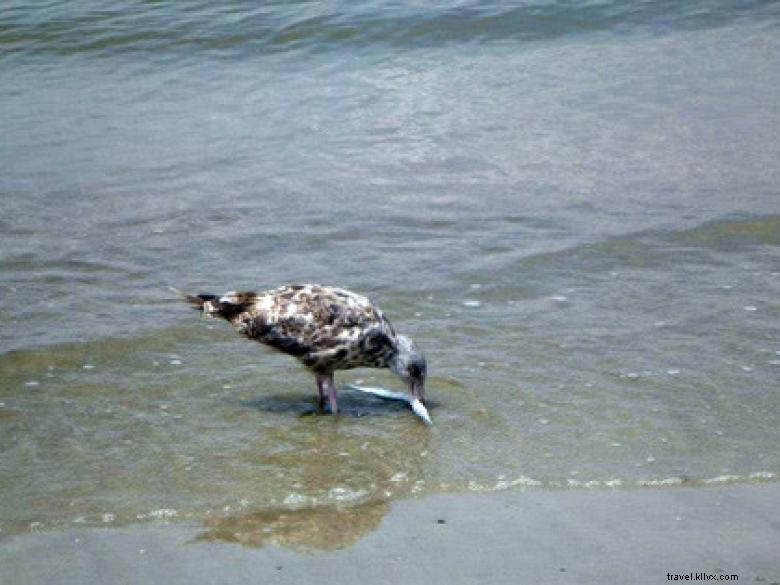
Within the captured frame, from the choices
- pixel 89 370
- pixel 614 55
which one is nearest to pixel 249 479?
pixel 89 370

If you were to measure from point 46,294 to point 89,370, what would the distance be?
1528mm

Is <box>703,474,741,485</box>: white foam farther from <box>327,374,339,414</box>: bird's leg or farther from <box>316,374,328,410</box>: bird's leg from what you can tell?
<box>316,374,328,410</box>: bird's leg

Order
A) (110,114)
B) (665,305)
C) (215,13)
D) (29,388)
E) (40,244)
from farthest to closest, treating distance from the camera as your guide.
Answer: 1. (215,13)
2. (110,114)
3. (40,244)
4. (665,305)
5. (29,388)

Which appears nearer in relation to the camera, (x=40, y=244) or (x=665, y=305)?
(x=665, y=305)

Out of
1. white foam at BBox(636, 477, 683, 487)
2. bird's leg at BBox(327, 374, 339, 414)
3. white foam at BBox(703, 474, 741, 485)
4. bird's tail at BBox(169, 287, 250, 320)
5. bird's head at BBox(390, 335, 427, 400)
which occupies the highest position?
bird's tail at BBox(169, 287, 250, 320)

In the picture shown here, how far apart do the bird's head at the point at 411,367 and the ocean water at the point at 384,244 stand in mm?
152

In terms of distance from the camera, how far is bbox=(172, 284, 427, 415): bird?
832cm

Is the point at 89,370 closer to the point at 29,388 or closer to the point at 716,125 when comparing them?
the point at 29,388

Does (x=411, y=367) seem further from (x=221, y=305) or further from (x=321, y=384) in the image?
(x=221, y=305)

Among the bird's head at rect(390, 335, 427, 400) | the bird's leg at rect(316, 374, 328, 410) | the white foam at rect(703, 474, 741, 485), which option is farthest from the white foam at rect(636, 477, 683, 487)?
the bird's leg at rect(316, 374, 328, 410)

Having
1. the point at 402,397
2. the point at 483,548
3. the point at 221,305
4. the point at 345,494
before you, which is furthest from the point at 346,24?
the point at 483,548

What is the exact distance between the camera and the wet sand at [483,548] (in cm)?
610

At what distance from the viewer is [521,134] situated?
45.0 feet

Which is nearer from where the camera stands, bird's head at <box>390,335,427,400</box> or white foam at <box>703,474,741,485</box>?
white foam at <box>703,474,741,485</box>
